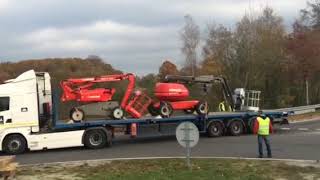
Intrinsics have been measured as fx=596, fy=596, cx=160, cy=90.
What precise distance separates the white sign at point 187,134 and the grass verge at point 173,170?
725 millimetres

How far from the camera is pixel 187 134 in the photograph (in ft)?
50.3

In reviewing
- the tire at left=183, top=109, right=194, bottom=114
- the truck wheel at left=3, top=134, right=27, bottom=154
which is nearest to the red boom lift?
the truck wheel at left=3, top=134, right=27, bottom=154

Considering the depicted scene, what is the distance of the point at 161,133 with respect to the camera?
87.5 feet

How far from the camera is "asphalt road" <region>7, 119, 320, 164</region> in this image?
2054 cm

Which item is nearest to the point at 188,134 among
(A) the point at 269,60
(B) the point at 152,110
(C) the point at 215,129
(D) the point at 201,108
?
(B) the point at 152,110

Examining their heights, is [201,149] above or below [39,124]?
below

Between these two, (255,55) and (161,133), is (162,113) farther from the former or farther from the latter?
(255,55)

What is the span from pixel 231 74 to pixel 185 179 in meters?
42.8

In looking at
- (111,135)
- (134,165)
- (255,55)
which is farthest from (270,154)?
(255,55)

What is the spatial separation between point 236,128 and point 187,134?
1407cm

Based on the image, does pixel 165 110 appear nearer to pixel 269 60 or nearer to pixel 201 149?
pixel 201 149

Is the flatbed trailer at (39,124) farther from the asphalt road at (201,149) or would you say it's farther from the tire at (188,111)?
the tire at (188,111)

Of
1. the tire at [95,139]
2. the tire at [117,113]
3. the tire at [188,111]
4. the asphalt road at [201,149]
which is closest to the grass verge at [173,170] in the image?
the asphalt road at [201,149]

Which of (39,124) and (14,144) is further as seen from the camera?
(39,124)
